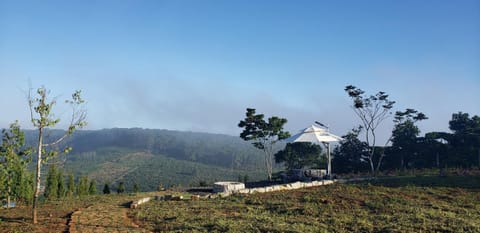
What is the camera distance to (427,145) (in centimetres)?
2461

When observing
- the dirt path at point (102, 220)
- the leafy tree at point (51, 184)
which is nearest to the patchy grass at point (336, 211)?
the dirt path at point (102, 220)

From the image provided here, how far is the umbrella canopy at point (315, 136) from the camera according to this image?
729 inches

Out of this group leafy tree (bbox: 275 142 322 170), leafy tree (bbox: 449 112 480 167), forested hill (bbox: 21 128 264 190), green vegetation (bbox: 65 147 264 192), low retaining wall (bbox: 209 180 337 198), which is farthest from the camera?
forested hill (bbox: 21 128 264 190)

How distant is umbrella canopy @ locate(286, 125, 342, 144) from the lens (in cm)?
1852

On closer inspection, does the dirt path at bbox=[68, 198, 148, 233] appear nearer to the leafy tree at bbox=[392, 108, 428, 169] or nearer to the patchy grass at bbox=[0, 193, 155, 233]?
the patchy grass at bbox=[0, 193, 155, 233]

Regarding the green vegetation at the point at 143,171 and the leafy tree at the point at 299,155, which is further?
the green vegetation at the point at 143,171

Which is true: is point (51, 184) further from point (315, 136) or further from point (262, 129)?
point (315, 136)

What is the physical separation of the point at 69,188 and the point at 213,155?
116737 millimetres

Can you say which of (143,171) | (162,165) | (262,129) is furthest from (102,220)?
(162,165)

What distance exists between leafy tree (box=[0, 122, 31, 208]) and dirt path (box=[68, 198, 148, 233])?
2.13 meters

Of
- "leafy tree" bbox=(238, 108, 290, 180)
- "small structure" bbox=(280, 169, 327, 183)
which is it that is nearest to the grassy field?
"small structure" bbox=(280, 169, 327, 183)

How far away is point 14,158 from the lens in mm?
12281

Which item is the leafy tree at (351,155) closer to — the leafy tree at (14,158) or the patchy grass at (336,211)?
the patchy grass at (336,211)

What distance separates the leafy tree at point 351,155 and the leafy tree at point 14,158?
18.5 meters
